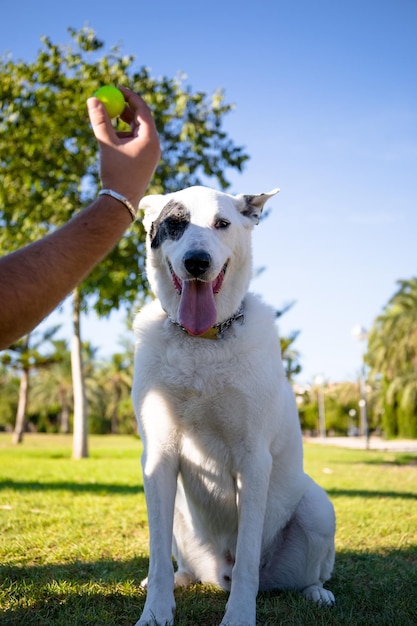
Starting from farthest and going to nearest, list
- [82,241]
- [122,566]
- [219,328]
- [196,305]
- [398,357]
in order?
[398,357] → [122,566] → [219,328] → [196,305] → [82,241]

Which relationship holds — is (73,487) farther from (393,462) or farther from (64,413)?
(64,413)

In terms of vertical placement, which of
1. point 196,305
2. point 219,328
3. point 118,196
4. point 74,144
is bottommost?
point 219,328

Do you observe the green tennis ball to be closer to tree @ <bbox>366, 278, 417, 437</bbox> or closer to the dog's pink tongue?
the dog's pink tongue

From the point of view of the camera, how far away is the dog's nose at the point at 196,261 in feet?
8.75

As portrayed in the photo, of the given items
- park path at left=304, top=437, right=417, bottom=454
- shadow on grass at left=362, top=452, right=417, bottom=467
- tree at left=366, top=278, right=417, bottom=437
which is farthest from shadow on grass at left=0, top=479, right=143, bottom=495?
tree at left=366, top=278, right=417, bottom=437

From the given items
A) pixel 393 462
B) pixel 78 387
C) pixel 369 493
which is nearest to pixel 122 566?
pixel 369 493

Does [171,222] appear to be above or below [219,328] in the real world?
above

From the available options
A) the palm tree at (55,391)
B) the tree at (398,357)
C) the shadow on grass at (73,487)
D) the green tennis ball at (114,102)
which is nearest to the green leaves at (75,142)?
the shadow on grass at (73,487)

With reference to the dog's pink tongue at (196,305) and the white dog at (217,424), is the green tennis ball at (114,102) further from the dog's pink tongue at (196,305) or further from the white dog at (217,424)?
the dog's pink tongue at (196,305)

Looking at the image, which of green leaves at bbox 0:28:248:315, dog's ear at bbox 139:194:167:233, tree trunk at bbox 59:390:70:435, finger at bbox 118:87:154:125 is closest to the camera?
finger at bbox 118:87:154:125

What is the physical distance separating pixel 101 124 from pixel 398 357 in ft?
126

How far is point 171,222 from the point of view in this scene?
2.95 meters

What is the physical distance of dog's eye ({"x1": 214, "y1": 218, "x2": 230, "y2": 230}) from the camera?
115 inches

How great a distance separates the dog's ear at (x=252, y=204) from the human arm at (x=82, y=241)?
152 centimetres
